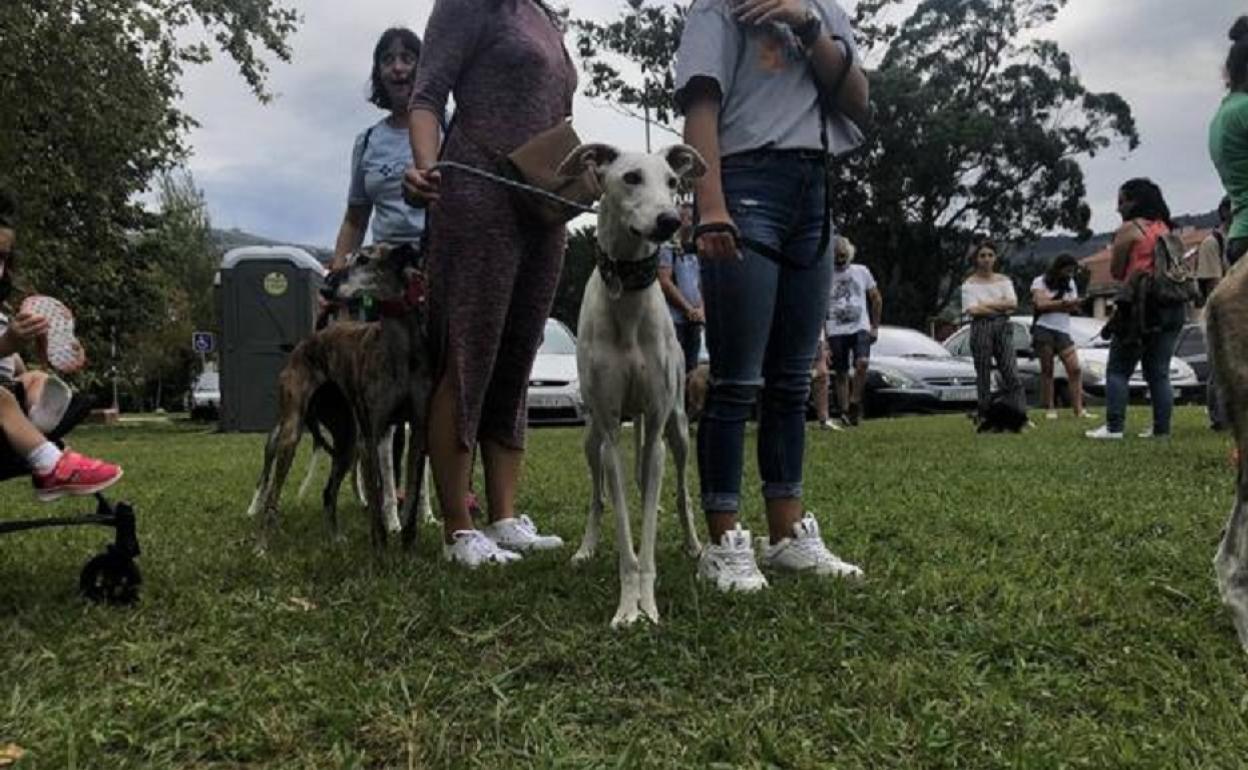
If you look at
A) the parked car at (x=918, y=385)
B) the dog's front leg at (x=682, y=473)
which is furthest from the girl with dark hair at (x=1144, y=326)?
the parked car at (x=918, y=385)

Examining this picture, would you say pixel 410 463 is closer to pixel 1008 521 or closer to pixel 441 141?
pixel 441 141

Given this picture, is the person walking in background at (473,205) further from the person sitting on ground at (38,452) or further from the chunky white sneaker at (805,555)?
the person sitting on ground at (38,452)

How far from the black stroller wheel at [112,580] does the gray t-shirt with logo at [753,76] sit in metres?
2.28

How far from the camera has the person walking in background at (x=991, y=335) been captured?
10.3m

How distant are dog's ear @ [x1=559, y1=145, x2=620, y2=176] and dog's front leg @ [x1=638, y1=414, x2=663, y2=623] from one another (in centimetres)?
85

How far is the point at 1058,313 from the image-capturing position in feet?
38.4

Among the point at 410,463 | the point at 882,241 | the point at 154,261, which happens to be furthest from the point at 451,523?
the point at 882,241

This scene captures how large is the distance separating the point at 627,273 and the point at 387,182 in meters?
2.05

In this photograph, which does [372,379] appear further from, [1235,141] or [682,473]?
[1235,141]

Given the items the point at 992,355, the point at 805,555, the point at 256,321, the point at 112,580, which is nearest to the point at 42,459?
the point at 112,580

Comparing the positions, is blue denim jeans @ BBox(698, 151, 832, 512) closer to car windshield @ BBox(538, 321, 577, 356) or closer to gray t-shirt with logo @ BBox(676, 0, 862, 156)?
gray t-shirt with logo @ BBox(676, 0, 862, 156)

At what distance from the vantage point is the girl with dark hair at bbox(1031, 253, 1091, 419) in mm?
11570

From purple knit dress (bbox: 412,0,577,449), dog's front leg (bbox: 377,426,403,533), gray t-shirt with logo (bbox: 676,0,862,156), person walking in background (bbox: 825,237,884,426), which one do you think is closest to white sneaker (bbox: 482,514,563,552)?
purple knit dress (bbox: 412,0,577,449)

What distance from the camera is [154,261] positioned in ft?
93.4
